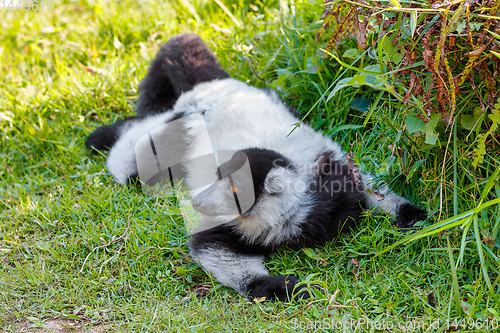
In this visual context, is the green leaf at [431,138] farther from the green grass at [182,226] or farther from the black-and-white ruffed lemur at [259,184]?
the black-and-white ruffed lemur at [259,184]

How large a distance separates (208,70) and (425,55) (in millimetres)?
2078

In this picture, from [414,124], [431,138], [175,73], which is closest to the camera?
[431,138]

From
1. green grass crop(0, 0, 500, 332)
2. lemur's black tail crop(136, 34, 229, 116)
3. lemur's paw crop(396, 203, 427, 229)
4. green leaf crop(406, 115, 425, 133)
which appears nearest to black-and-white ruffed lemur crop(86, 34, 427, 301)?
lemur's paw crop(396, 203, 427, 229)

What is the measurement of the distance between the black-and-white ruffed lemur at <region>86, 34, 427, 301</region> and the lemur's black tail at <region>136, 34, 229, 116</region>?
1.02 ft

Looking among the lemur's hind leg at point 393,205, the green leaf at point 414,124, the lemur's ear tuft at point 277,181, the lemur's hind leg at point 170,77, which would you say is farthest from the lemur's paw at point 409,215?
the lemur's hind leg at point 170,77

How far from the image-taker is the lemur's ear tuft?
109 inches

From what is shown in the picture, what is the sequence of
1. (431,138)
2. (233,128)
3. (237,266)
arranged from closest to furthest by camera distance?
(431,138)
(237,266)
(233,128)

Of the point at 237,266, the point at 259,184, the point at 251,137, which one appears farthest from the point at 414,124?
the point at 237,266

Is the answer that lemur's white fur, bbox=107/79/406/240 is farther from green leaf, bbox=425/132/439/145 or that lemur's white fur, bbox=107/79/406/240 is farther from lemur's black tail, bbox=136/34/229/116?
green leaf, bbox=425/132/439/145

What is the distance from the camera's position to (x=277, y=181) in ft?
9.08

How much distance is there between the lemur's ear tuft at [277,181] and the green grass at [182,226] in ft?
1.40

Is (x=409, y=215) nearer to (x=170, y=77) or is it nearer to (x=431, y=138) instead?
(x=431, y=138)

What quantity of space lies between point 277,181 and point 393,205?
0.79m

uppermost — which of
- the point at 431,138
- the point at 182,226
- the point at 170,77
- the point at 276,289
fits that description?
the point at 170,77
